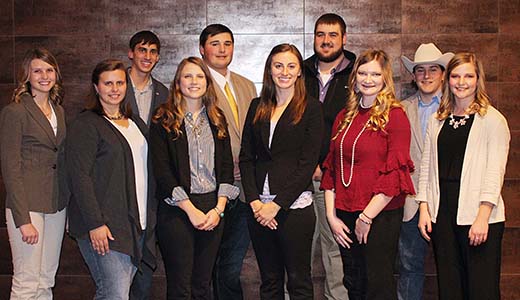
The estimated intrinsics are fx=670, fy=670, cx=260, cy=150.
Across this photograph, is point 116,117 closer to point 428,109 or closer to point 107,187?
point 107,187

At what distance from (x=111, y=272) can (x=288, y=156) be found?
1.04 metres

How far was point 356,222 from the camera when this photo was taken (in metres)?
3.20

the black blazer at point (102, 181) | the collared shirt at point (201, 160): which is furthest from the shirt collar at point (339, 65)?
the black blazer at point (102, 181)

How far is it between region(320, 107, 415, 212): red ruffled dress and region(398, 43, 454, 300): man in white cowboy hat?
825 millimetres

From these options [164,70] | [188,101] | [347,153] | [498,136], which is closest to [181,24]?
[164,70]

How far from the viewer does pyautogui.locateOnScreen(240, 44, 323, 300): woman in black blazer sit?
131 inches

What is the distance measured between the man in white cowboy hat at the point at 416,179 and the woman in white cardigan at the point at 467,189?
2.05 ft

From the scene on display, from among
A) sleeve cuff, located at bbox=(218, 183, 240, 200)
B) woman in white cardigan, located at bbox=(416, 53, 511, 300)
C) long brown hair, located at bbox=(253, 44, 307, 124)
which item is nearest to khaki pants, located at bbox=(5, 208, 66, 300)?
sleeve cuff, located at bbox=(218, 183, 240, 200)

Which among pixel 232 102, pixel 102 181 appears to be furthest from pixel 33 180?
pixel 232 102

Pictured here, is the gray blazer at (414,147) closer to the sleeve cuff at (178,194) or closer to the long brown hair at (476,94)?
the long brown hair at (476,94)

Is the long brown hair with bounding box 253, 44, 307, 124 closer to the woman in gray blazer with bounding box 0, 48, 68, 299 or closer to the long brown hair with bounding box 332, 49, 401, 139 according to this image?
the long brown hair with bounding box 332, 49, 401, 139

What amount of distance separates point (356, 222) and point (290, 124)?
1.93ft

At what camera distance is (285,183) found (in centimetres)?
331

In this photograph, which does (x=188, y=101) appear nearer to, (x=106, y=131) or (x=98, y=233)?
(x=106, y=131)
